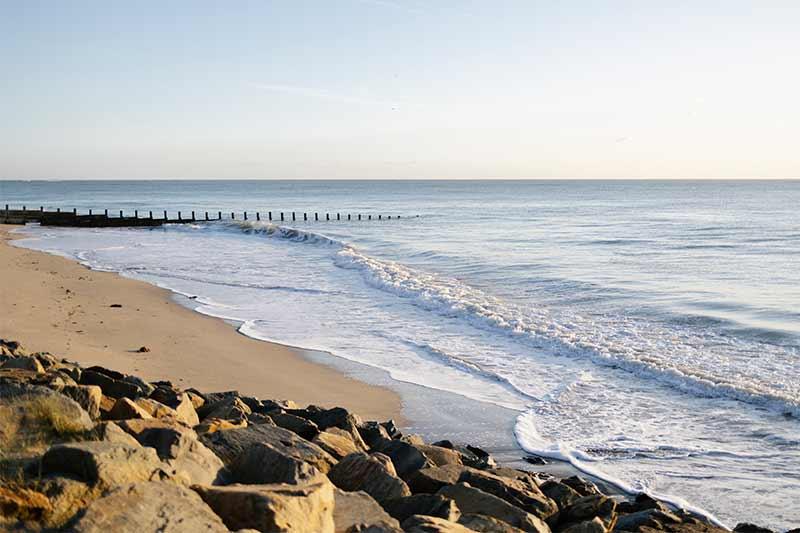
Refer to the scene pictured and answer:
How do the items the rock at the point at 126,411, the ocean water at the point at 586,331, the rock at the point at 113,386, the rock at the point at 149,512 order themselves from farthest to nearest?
1. the ocean water at the point at 586,331
2. the rock at the point at 113,386
3. the rock at the point at 126,411
4. the rock at the point at 149,512

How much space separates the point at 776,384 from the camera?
11.1m

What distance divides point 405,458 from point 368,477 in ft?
3.42

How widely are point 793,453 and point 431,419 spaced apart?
12.9ft

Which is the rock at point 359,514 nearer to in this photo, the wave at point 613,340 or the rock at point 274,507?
the rock at point 274,507

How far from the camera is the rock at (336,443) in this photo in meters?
6.25

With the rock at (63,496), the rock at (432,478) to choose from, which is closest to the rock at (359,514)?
the rock at (432,478)

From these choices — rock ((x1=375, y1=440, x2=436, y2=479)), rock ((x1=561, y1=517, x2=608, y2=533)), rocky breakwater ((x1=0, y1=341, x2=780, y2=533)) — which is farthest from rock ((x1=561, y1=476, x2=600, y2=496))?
rock ((x1=561, y1=517, x2=608, y2=533))

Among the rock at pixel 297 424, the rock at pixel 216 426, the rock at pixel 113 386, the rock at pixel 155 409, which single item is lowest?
the rock at pixel 297 424

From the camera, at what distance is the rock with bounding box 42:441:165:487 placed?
13.4 ft

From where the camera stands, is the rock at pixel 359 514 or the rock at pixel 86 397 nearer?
the rock at pixel 359 514

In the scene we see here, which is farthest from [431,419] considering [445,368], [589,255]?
[589,255]

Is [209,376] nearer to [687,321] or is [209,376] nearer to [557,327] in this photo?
[557,327]

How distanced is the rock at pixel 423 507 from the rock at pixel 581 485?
2092 mm

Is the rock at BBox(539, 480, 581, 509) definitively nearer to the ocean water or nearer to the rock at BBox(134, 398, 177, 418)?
the ocean water
